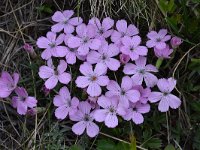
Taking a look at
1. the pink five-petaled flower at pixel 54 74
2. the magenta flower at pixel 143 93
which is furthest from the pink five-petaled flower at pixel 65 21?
the magenta flower at pixel 143 93

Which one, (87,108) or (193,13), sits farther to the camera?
(193,13)

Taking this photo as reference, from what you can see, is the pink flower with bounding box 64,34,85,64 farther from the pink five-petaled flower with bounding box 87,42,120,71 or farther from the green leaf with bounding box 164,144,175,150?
the green leaf with bounding box 164,144,175,150

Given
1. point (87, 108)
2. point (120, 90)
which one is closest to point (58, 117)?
point (87, 108)

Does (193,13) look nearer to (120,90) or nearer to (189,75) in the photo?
(189,75)

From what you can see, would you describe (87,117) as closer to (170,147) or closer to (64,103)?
(64,103)

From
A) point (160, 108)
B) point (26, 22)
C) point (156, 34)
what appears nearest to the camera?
point (160, 108)

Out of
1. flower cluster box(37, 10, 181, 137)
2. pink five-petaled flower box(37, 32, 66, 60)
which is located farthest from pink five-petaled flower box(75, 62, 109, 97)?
pink five-petaled flower box(37, 32, 66, 60)

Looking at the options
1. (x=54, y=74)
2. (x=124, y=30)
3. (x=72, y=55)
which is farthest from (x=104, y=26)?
(x=54, y=74)
